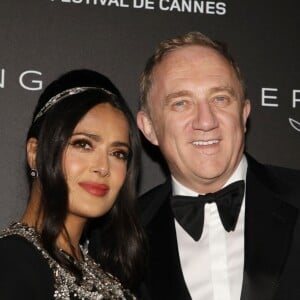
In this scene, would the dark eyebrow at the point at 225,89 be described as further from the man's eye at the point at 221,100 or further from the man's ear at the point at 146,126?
the man's ear at the point at 146,126

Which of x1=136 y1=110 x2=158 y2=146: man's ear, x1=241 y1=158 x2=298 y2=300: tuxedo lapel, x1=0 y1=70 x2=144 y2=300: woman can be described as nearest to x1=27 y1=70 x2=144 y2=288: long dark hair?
x1=0 y1=70 x2=144 y2=300: woman

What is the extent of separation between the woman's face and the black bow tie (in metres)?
0.35

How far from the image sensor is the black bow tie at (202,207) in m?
2.51

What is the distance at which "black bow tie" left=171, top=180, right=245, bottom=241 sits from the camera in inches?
99.0

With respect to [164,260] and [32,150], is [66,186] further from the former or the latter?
[164,260]

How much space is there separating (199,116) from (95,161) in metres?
0.48

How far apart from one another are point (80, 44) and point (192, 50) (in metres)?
0.49

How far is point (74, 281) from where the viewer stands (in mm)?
2066

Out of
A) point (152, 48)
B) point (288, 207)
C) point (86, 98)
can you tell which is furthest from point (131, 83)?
point (288, 207)

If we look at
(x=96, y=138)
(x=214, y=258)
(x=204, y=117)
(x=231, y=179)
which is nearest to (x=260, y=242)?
(x=214, y=258)

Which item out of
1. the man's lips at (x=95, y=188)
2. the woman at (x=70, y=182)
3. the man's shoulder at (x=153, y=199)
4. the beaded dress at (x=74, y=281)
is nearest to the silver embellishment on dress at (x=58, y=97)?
the woman at (x=70, y=182)

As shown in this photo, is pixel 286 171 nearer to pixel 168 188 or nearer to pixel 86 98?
pixel 168 188

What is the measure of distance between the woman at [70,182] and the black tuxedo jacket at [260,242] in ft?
0.48

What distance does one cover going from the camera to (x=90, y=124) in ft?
7.26
